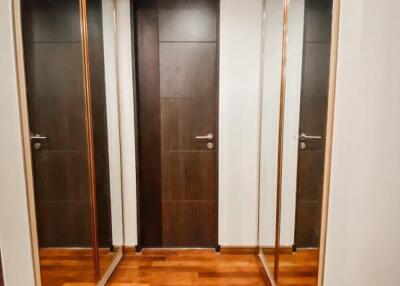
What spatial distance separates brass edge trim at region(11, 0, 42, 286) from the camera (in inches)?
50.6

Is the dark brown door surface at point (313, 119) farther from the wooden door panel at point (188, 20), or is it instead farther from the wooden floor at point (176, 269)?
the wooden door panel at point (188, 20)

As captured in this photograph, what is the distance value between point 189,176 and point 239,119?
2.41 feet

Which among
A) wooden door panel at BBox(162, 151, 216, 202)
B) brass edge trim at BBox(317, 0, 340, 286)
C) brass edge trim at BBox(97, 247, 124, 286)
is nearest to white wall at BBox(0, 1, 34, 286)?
brass edge trim at BBox(97, 247, 124, 286)

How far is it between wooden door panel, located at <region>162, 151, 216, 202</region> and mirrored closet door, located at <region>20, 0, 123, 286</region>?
47 cm

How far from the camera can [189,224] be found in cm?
296

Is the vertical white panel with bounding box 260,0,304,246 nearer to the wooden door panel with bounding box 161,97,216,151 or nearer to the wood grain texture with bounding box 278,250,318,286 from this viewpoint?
the wood grain texture with bounding box 278,250,318,286

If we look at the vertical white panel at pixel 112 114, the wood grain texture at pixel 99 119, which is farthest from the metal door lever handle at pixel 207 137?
the wood grain texture at pixel 99 119

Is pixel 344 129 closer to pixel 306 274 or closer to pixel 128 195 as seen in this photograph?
pixel 306 274

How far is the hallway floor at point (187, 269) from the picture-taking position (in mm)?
2480

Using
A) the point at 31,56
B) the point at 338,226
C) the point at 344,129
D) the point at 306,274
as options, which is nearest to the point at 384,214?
the point at 338,226

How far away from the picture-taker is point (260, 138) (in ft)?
9.07

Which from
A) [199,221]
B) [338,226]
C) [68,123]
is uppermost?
[68,123]

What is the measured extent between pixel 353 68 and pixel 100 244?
217 cm

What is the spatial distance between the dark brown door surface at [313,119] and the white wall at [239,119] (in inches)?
41.4
